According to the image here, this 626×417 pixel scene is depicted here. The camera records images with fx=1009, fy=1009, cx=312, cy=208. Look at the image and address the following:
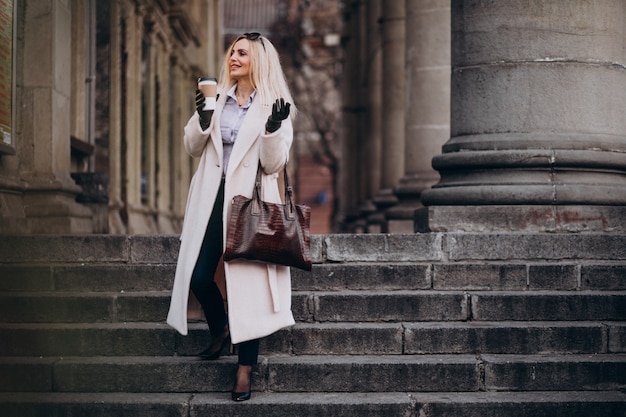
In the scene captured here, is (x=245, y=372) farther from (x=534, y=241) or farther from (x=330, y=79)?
(x=330, y=79)

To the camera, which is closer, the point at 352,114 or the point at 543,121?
the point at 543,121

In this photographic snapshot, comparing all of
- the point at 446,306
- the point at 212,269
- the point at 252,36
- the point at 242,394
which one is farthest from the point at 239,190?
the point at 446,306

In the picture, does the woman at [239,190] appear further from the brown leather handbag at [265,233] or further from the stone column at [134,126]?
the stone column at [134,126]

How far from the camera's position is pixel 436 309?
714cm

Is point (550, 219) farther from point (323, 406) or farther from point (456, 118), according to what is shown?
point (323, 406)

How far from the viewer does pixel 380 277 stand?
744cm

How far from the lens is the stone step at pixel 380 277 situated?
740 centimetres

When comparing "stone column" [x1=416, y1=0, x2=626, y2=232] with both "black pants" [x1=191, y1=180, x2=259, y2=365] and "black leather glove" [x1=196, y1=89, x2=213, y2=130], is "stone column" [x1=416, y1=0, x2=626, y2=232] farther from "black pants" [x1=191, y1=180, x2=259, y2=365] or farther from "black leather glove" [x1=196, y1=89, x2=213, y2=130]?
"black leather glove" [x1=196, y1=89, x2=213, y2=130]

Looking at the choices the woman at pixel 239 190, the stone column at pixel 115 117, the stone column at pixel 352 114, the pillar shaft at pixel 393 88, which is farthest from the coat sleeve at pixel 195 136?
the stone column at pixel 352 114

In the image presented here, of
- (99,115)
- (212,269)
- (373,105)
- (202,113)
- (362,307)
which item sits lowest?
(362,307)

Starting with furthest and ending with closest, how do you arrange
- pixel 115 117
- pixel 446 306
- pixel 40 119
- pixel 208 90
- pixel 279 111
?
pixel 115 117
pixel 40 119
pixel 446 306
pixel 208 90
pixel 279 111

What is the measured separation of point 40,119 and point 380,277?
4.59m

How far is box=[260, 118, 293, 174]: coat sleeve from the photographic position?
19.4ft

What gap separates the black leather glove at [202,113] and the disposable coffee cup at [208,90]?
0.02 m
